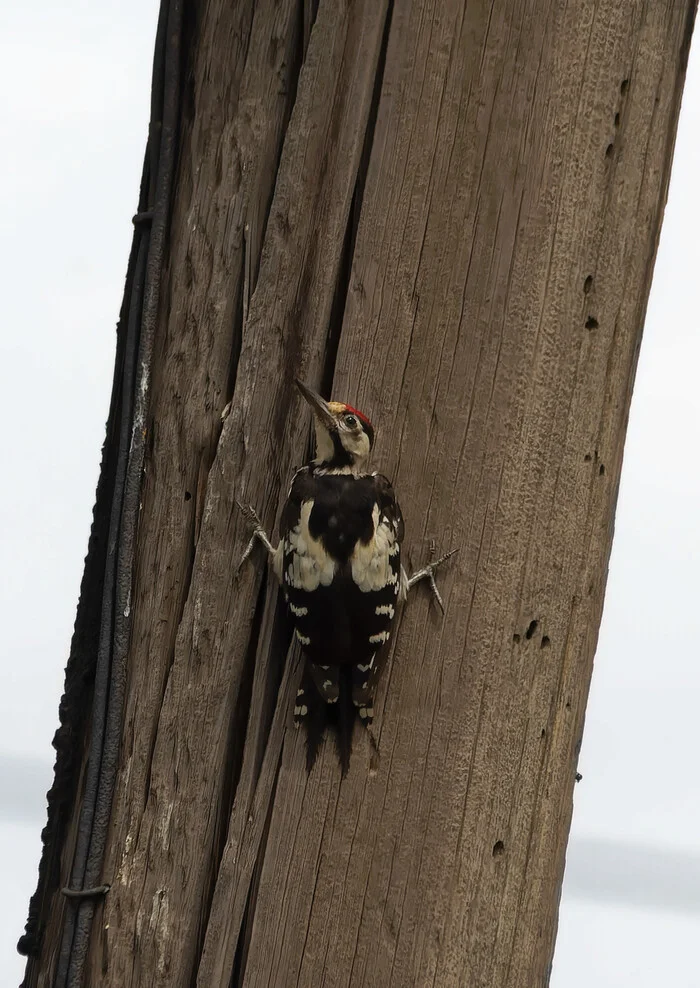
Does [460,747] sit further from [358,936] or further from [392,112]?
[392,112]

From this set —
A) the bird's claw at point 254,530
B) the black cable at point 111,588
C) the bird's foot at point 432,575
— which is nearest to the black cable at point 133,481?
the black cable at point 111,588

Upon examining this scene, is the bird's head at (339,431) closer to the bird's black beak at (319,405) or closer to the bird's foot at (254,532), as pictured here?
the bird's black beak at (319,405)

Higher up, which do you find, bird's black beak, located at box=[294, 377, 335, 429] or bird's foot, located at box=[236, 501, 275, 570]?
bird's black beak, located at box=[294, 377, 335, 429]

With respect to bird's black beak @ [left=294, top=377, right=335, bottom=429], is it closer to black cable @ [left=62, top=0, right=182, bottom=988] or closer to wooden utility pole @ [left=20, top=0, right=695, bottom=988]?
wooden utility pole @ [left=20, top=0, right=695, bottom=988]

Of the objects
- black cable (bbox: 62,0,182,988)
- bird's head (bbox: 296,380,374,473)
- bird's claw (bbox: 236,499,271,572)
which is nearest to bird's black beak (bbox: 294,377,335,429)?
bird's head (bbox: 296,380,374,473)

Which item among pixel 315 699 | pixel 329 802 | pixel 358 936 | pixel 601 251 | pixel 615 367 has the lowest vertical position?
pixel 358 936

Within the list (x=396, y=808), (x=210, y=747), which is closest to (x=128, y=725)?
(x=210, y=747)

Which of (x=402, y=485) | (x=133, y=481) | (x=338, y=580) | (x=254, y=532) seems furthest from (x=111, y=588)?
(x=402, y=485)
